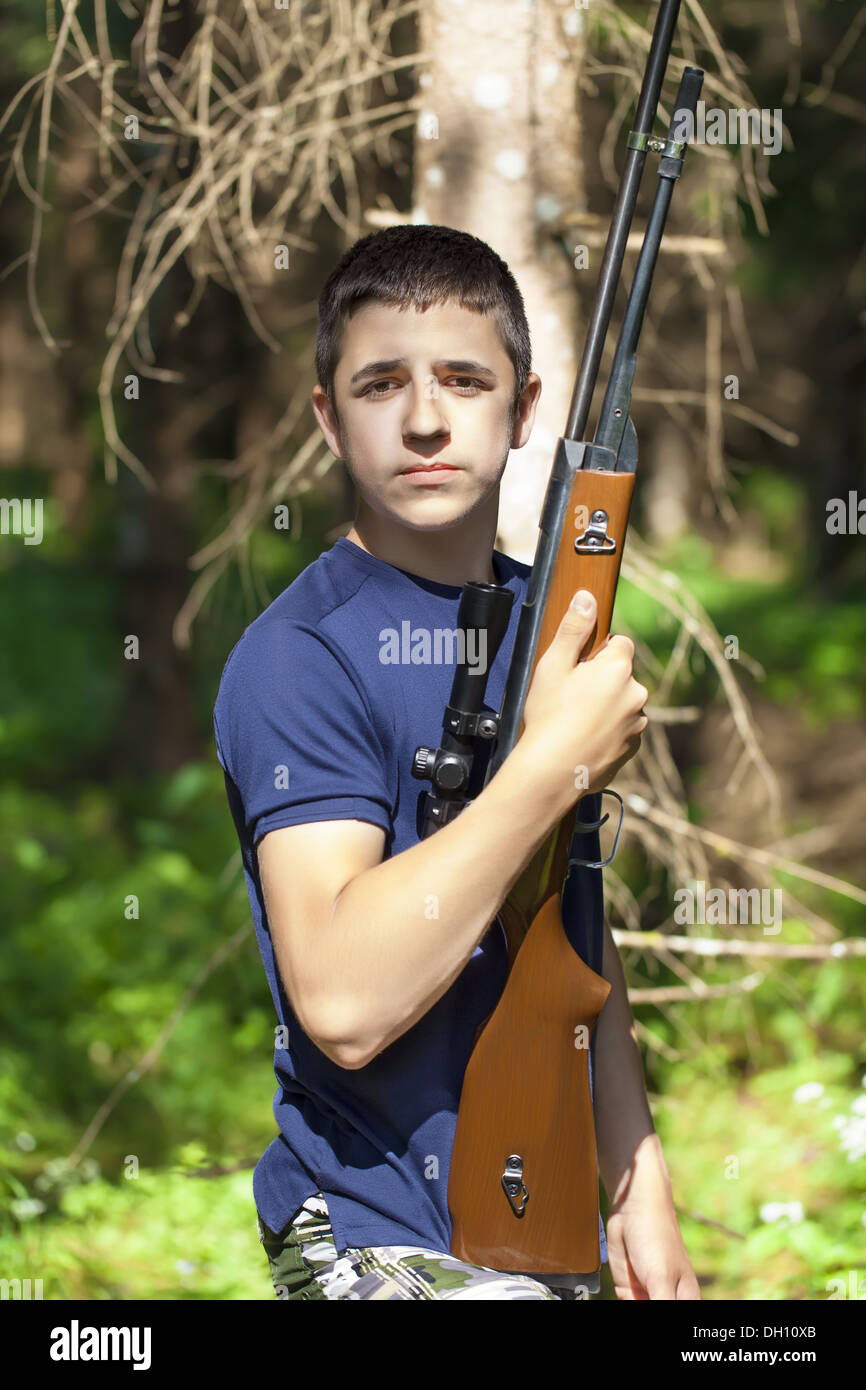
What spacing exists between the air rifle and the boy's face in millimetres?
122

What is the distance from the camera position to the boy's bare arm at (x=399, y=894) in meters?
1.76

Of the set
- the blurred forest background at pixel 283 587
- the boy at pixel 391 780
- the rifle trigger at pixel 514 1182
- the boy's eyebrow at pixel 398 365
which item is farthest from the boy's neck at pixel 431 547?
the blurred forest background at pixel 283 587

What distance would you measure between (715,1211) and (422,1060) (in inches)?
117

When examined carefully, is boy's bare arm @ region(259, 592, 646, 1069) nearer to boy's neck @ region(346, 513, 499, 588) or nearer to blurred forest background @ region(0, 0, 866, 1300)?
boy's neck @ region(346, 513, 499, 588)

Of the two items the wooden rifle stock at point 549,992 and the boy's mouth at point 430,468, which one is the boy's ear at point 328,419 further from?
the wooden rifle stock at point 549,992

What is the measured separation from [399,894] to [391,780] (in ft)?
0.93

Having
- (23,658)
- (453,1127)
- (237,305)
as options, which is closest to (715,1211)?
(453,1127)

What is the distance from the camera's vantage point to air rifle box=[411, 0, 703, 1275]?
1965mm

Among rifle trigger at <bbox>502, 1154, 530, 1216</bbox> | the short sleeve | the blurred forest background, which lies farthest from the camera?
the blurred forest background

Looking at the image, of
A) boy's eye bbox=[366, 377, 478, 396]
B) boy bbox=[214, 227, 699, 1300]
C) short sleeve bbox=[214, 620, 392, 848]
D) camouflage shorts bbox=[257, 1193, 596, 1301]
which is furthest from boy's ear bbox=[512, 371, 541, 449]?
camouflage shorts bbox=[257, 1193, 596, 1301]

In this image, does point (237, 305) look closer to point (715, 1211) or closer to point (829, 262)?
point (829, 262)

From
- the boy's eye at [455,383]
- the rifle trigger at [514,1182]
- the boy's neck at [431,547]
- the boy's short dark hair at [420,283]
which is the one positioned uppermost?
the boy's short dark hair at [420,283]

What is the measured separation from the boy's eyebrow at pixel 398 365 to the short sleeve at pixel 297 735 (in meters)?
0.39

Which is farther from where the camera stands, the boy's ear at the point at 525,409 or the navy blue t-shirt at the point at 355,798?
the boy's ear at the point at 525,409
